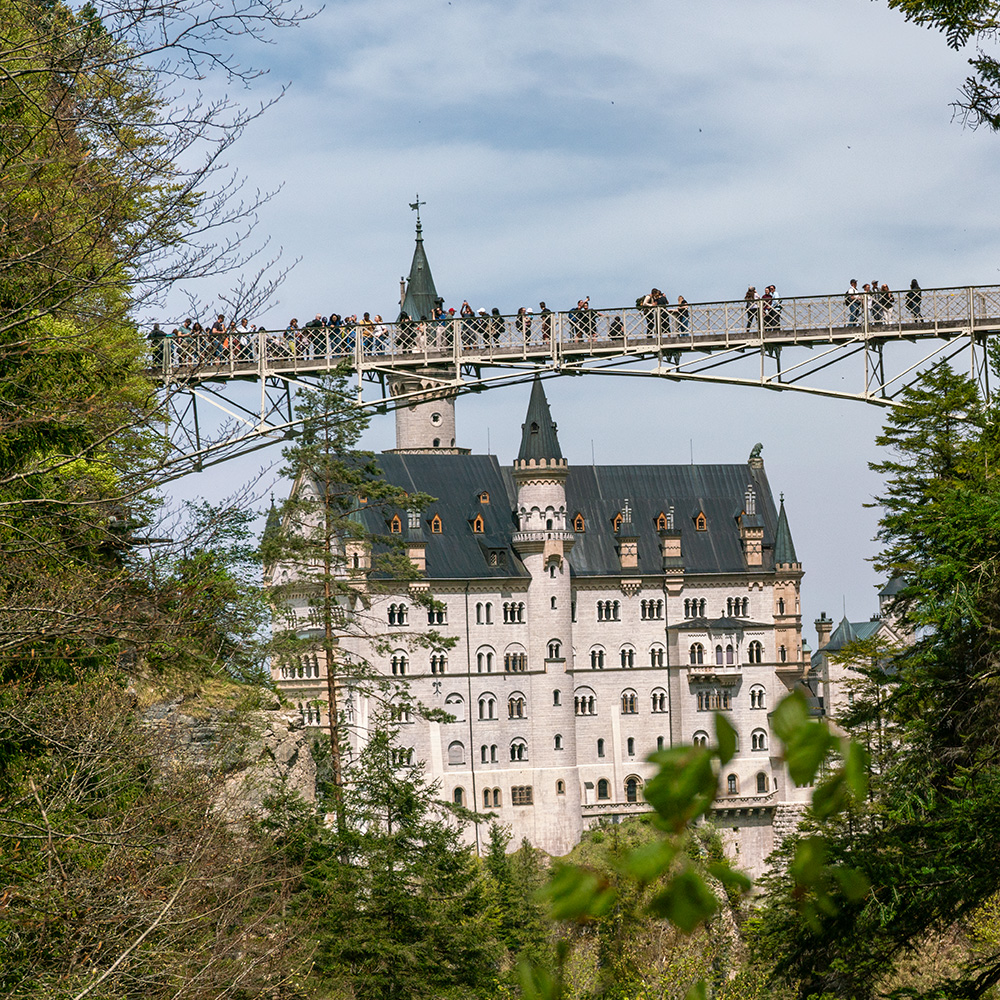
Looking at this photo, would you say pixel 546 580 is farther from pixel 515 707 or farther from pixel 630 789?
pixel 630 789

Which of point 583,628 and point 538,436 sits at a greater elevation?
point 538,436

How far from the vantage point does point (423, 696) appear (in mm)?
85000

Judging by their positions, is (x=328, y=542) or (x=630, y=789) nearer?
(x=328, y=542)

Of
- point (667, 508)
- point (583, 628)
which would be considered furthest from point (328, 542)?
point (667, 508)

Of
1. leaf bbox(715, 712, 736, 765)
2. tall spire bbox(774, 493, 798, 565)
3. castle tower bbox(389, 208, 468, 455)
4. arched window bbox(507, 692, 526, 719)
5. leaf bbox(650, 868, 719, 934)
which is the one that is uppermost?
castle tower bbox(389, 208, 468, 455)

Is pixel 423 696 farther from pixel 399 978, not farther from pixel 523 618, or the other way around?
pixel 399 978

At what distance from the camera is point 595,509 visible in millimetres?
94188

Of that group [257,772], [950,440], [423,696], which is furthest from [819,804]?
[423,696]

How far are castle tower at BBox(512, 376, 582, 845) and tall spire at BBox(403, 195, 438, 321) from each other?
60.2ft

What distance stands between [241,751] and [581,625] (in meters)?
65.5

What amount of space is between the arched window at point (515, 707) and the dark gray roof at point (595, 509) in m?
7.22

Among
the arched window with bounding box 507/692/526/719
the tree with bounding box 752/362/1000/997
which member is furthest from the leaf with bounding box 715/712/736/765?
the arched window with bounding box 507/692/526/719

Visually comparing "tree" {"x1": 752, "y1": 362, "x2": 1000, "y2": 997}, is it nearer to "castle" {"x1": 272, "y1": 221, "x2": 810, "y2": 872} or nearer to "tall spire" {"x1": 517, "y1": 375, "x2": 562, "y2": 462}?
"castle" {"x1": 272, "y1": 221, "x2": 810, "y2": 872}

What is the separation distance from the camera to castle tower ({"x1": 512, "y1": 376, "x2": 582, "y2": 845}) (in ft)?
288
